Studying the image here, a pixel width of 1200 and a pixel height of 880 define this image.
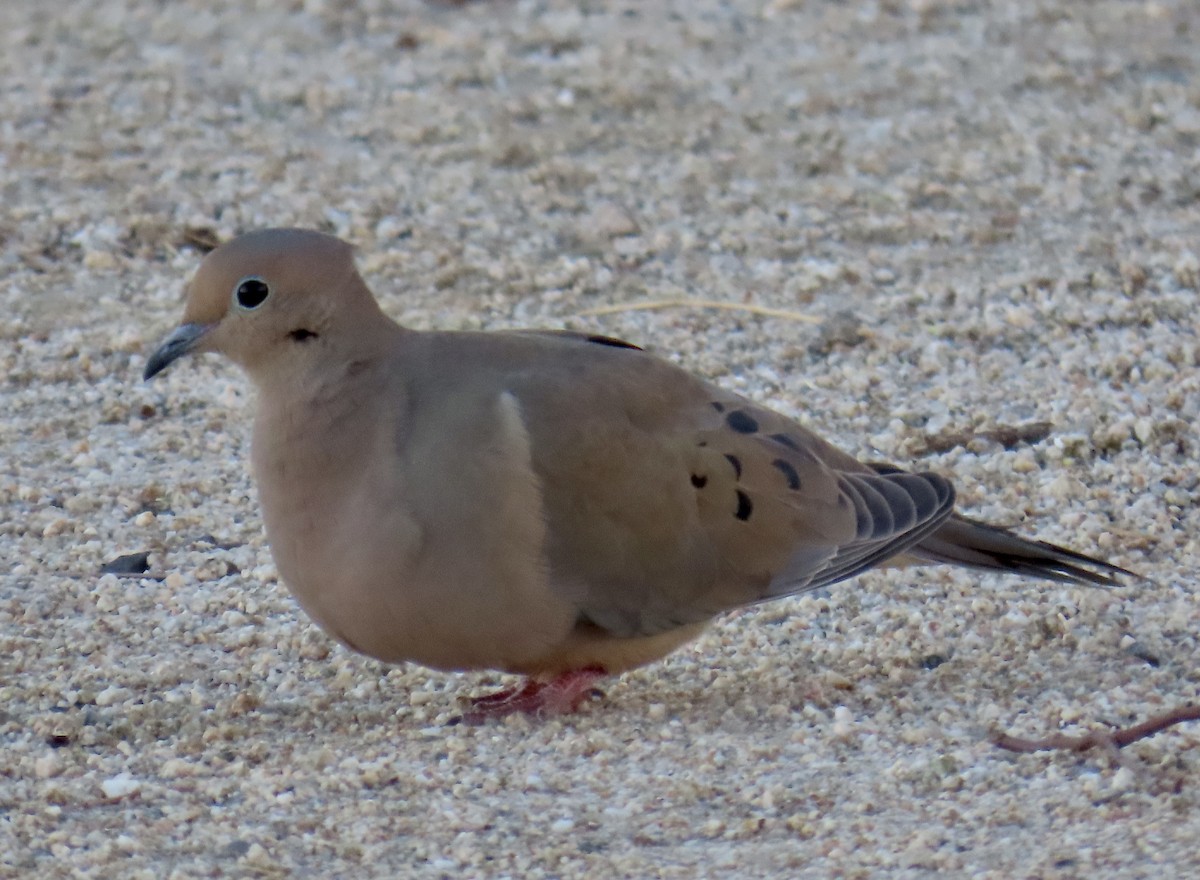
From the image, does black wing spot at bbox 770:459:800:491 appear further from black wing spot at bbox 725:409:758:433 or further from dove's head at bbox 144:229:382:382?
dove's head at bbox 144:229:382:382

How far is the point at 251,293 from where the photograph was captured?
3.60 meters

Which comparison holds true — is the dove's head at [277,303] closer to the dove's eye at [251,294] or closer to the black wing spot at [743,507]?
the dove's eye at [251,294]

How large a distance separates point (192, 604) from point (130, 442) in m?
0.81

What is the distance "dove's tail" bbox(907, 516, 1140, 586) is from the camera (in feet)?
12.4

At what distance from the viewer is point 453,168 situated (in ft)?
20.5

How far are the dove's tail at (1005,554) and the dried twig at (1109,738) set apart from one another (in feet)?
1.42

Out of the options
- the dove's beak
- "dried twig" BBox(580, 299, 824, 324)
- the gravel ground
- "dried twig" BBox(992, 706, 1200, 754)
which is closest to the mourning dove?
the dove's beak

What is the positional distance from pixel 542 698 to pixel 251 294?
0.86 meters

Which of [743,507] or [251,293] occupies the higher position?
[251,293]

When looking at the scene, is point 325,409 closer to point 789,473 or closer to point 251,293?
point 251,293

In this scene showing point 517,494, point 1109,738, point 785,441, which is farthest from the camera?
point 785,441

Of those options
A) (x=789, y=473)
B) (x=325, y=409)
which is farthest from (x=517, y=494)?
(x=789, y=473)

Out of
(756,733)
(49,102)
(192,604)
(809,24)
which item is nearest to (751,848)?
(756,733)

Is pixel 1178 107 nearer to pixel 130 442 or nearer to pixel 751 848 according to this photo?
pixel 130 442
